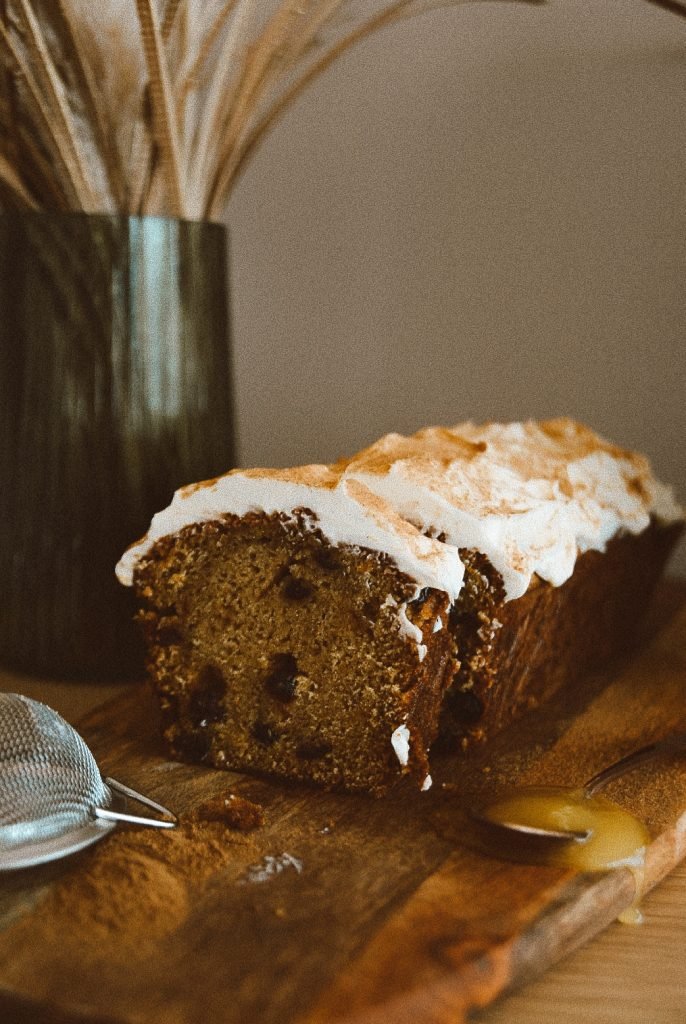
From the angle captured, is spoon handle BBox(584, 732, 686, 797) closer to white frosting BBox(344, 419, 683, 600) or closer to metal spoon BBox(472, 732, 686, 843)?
metal spoon BBox(472, 732, 686, 843)

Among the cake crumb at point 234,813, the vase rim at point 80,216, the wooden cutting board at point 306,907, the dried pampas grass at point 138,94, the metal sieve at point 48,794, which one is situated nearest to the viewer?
the wooden cutting board at point 306,907

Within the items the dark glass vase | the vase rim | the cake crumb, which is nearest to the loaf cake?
the cake crumb

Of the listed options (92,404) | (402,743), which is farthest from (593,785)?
(92,404)

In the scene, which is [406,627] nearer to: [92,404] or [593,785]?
[593,785]

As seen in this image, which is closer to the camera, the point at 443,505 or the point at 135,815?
the point at 135,815

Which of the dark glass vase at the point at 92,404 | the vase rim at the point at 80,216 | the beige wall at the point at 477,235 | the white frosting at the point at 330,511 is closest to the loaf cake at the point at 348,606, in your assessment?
the white frosting at the point at 330,511

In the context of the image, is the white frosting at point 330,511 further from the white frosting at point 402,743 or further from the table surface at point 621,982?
the table surface at point 621,982
